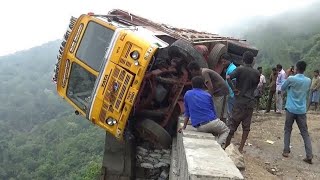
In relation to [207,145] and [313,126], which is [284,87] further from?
[313,126]

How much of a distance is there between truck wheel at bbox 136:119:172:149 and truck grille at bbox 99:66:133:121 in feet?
1.45

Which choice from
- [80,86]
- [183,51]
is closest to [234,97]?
[183,51]

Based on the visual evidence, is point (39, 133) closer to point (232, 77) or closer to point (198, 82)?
point (232, 77)

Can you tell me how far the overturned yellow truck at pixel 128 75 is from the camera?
6.02 meters

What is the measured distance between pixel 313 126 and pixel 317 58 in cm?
1429

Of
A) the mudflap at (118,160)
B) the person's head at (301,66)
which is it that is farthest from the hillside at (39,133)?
the person's head at (301,66)

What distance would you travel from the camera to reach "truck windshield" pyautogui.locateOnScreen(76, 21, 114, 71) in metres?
6.75

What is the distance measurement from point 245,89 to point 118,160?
2499 millimetres

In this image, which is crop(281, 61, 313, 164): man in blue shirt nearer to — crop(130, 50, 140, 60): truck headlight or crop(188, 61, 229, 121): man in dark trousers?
crop(188, 61, 229, 121): man in dark trousers

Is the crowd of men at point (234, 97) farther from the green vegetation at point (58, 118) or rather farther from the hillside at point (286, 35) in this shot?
the hillside at point (286, 35)

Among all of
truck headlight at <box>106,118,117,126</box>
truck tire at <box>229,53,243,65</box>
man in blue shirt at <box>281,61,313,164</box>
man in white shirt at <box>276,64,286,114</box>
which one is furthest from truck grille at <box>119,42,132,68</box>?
man in white shirt at <box>276,64,286,114</box>

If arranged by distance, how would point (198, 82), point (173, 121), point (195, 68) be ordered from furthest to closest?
point (173, 121) → point (195, 68) → point (198, 82)

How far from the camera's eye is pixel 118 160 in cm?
724

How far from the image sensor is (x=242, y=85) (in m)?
6.00
